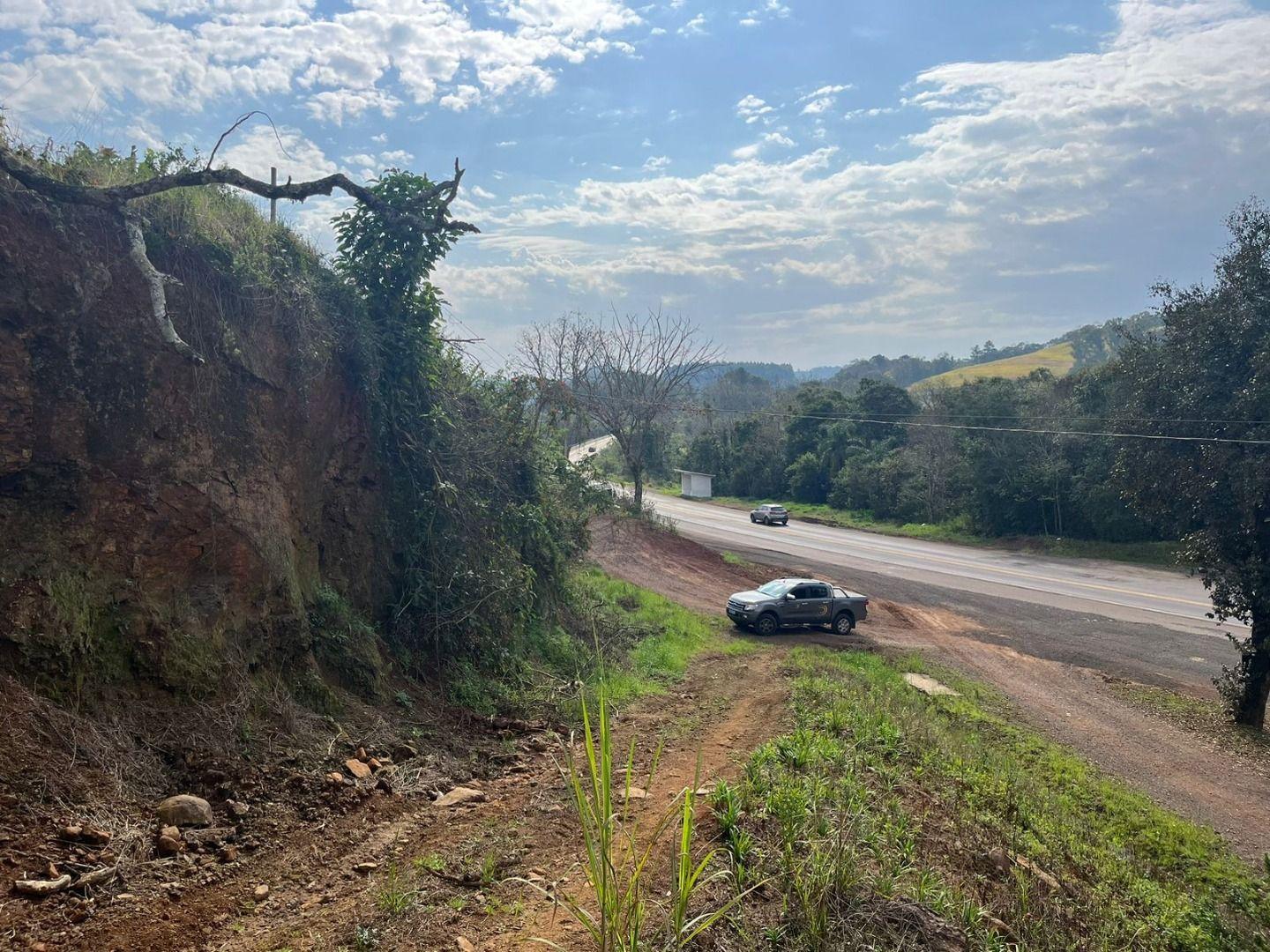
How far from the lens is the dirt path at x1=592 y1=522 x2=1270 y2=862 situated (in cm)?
1148

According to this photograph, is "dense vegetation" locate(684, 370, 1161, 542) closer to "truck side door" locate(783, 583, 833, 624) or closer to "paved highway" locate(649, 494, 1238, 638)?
"paved highway" locate(649, 494, 1238, 638)

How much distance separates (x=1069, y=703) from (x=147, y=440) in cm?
1653

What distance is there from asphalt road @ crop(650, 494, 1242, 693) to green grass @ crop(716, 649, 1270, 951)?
9307mm

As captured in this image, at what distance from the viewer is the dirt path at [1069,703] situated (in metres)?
11.5

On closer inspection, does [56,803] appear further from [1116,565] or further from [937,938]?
[1116,565]

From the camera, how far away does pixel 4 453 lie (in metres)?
6.19

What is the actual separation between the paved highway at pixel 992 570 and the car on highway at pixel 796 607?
7974 millimetres

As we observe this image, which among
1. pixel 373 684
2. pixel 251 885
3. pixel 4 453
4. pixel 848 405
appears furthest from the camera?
pixel 848 405

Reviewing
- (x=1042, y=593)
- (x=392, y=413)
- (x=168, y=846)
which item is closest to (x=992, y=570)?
(x=1042, y=593)

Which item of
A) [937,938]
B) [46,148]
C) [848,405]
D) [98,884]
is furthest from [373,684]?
[848,405]

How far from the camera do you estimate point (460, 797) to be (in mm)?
6797

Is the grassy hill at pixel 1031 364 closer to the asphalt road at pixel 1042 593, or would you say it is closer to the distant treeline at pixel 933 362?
the distant treeline at pixel 933 362

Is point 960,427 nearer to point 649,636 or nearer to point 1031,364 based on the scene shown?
point 649,636

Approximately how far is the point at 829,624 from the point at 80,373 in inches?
693
